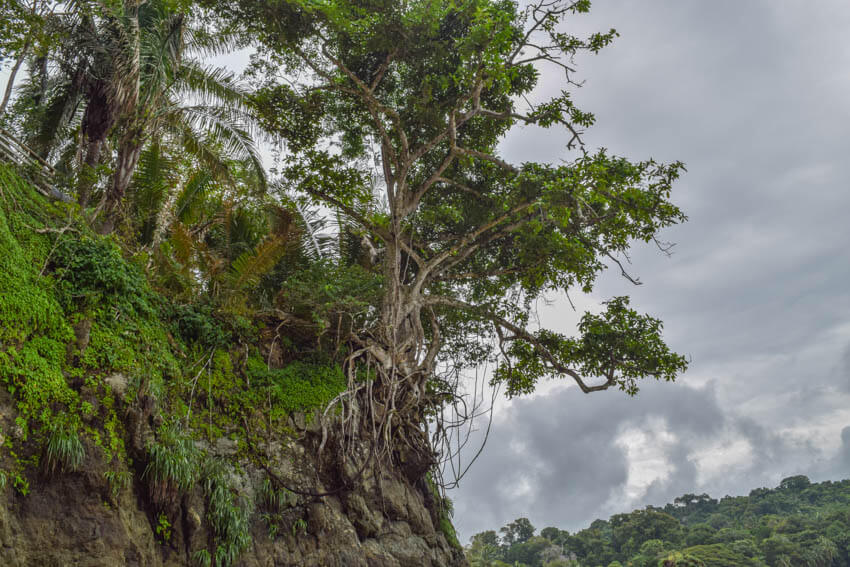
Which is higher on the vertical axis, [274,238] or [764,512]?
[764,512]

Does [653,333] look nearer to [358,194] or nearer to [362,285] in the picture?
[362,285]

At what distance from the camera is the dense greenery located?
20.7ft

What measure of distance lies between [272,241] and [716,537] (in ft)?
160

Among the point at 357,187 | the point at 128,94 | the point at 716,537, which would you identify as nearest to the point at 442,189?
the point at 357,187

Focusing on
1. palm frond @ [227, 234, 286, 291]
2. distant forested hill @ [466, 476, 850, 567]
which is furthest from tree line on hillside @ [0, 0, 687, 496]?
distant forested hill @ [466, 476, 850, 567]

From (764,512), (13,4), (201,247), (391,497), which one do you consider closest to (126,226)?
(201,247)

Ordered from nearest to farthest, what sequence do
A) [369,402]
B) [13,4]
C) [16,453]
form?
[16,453]
[13,4]
[369,402]

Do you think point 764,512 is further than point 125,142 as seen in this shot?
Yes

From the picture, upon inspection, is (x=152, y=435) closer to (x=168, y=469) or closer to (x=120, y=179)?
(x=168, y=469)

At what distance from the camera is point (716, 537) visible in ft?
147

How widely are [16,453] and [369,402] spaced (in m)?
4.81

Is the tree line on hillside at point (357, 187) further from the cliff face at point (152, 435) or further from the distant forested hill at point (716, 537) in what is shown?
the distant forested hill at point (716, 537)

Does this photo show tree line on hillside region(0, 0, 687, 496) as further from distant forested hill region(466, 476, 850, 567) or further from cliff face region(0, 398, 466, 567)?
distant forested hill region(466, 476, 850, 567)

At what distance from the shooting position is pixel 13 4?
782 cm
